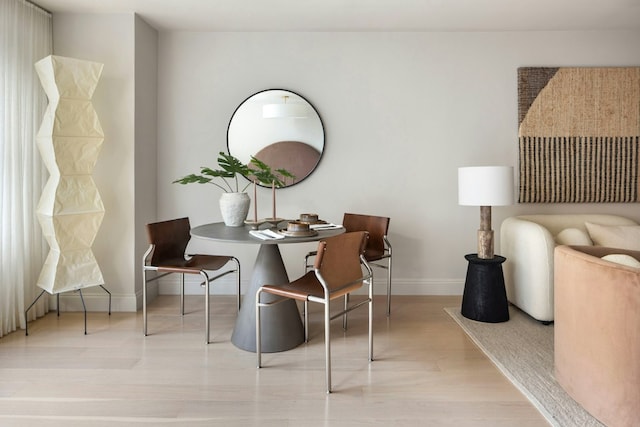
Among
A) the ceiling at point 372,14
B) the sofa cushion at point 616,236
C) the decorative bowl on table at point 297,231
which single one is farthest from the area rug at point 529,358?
the ceiling at point 372,14

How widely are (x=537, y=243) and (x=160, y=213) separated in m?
3.17

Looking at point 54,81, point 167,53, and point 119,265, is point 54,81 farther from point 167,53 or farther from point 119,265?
point 119,265

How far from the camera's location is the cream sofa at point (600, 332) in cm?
175

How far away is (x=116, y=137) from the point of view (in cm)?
353

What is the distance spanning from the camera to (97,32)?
3.50 meters

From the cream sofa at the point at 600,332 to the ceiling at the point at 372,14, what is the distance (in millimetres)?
2176

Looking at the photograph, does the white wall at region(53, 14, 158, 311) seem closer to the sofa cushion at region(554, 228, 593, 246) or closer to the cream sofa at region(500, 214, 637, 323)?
the cream sofa at region(500, 214, 637, 323)

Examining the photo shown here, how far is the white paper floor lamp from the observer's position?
3.07 metres

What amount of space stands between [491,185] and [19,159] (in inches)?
133

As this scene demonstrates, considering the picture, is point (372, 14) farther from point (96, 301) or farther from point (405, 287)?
point (96, 301)

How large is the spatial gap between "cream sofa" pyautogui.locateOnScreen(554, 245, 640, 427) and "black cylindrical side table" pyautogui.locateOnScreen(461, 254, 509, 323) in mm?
1021

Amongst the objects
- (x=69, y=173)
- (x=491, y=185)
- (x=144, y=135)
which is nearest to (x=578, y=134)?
(x=491, y=185)

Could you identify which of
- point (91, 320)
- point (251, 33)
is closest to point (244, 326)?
point (91, 320)

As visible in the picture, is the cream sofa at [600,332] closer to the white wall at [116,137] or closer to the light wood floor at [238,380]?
the light wood floor at [238,380]
